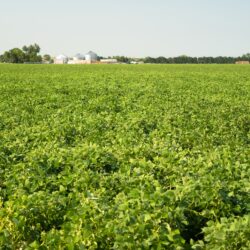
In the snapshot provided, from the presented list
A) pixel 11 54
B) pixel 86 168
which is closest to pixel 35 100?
pixel 86 168

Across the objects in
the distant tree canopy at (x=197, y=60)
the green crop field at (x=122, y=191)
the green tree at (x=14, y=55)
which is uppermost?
the green tree at (x=14, y=55)

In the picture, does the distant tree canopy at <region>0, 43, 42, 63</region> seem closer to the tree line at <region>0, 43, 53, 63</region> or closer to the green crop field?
the tree line at <region>0, 43, 53, 63</region>

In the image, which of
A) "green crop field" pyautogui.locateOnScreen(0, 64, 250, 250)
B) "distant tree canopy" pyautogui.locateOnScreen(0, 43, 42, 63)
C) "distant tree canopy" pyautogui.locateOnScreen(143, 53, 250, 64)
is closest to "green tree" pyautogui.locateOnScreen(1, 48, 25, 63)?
"distant tree canopy" pyautogui.locateOnScreen(0, 43, 42, 63)

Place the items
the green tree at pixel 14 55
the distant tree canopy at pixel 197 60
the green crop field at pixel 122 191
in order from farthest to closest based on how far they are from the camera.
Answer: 1. the distant tree canopy at pixel 197 60
2. the green tree at pixel 14 55
3. the green crop field at pixel 122 191

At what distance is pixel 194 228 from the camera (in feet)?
16.4

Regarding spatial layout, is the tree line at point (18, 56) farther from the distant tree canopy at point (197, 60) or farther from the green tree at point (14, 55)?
the distant tree canopy at point (197, 60)

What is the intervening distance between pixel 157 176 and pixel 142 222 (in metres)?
1.93

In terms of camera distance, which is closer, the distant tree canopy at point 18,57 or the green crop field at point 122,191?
the green crop field at point 122,191

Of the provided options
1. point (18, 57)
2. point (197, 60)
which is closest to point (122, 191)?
point (18, 57)

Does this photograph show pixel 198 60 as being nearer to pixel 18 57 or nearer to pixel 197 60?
pixel 197 60

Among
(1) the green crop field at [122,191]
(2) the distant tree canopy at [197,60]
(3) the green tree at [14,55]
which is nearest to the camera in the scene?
(1) the green crop field at [122,191]

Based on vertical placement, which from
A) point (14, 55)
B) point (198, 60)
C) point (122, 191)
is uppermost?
point (14, 55)

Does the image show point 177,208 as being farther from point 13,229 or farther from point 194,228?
point 13,229

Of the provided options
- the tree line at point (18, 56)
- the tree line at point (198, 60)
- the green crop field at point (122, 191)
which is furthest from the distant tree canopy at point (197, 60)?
the green crop field at point (122, 191)
